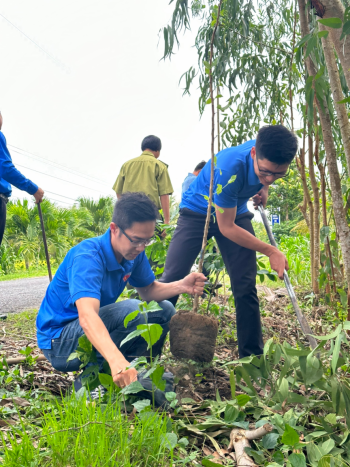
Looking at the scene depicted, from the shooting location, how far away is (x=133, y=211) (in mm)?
2006

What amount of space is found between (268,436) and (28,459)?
2.63ft

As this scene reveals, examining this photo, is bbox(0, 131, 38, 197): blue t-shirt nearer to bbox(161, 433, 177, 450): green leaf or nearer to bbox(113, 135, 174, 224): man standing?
bbox(113, 135, 174, 224): man standing

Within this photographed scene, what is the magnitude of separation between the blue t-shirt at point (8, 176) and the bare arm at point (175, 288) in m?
1.61

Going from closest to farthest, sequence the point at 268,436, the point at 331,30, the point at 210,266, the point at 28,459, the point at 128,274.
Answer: the point at 28,459 → the point at 268,436 → the point at 331,30 → the point at 128,274 → the point at 210,266

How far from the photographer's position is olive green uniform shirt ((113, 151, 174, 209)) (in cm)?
445

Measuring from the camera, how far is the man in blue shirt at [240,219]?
7.43 feet

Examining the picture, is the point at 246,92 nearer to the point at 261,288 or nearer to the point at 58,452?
the point at 261,288

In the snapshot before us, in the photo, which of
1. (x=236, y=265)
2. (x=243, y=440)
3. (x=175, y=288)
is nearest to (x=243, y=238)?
(x=236, y=265)

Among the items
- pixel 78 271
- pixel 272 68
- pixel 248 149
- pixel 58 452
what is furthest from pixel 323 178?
pixel 58 452

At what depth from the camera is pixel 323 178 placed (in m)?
3.43

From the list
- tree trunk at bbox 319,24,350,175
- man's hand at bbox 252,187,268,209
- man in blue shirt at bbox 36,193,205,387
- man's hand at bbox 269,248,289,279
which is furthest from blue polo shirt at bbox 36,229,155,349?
tree trunk at bbox 319,24,350,175

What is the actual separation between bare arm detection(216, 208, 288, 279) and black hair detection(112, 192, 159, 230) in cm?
55

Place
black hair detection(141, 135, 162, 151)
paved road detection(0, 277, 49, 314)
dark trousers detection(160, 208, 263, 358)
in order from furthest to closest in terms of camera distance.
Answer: paved road detection(0, 277, 49, 314) < black hair detection(141, 135, 162, 151) < dark trousers detection(160, 208, 263, 358)

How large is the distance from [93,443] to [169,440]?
0.26 m
